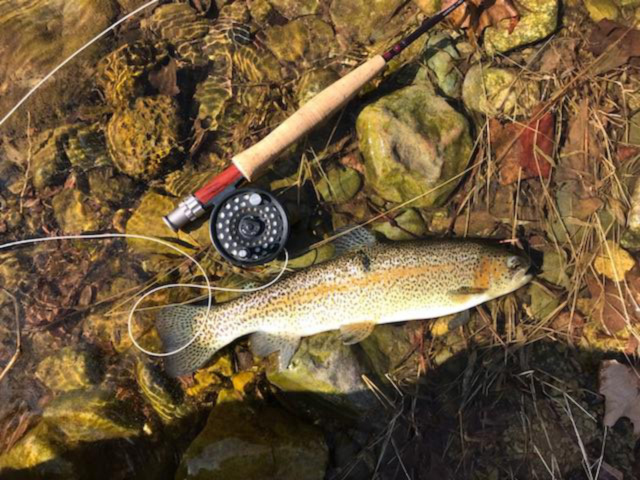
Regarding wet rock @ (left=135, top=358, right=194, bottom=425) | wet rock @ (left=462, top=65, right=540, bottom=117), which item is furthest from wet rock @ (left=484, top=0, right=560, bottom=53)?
wet rock @ (left=135, top=358, right=194, bottom=425)

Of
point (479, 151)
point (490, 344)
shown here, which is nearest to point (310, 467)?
point (490, 344)

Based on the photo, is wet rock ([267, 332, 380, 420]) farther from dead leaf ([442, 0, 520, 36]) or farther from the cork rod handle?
dead leaf ([442, 0, 520, 36])

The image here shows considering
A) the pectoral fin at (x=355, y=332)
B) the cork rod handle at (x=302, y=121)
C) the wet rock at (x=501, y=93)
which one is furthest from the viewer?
the wet rock at (x=501, y=93)

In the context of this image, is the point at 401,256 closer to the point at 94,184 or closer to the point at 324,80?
the point at 324,80

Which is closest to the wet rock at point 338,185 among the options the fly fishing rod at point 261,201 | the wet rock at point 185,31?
the fly fishing rod at point 261,201

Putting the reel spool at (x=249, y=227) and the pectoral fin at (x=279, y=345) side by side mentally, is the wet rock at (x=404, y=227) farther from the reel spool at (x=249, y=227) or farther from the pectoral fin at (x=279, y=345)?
the pectoral fin at (x=279, y=345)

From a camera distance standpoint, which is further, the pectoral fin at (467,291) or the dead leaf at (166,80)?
the dead leaf at (166,80)

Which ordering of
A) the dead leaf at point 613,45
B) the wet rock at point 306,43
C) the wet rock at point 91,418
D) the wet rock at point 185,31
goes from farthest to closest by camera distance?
the wet rock at point 185,31 < the wet rock at point 306,43 < the dead leaf at point 613,45 < the wet rock at point 91,418
